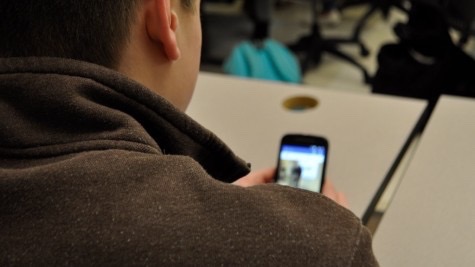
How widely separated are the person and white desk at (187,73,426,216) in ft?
1.41

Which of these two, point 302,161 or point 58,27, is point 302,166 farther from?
point 58,27

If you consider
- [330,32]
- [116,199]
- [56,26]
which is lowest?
[330,32]

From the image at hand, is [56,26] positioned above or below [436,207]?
above

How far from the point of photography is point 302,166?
929 mm

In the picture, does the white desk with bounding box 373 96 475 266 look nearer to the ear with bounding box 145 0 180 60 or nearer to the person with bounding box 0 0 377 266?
the person with bounding box 0 0 377 266

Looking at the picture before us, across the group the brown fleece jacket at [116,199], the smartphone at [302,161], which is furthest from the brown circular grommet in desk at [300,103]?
the brown fleece jacket at [116,199]

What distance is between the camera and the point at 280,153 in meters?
0.95

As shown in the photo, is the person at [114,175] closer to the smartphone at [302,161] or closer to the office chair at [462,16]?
the smartphone at [302,161]

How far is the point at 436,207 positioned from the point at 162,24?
0.50 meters

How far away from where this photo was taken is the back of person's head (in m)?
0.53

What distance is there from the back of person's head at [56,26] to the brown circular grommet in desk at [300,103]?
66 cm

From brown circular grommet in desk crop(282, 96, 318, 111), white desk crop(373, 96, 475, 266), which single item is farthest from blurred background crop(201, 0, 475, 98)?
white desk crop(373, 96, 475, 266)

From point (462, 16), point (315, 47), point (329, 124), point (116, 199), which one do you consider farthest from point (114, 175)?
point (315, 47)

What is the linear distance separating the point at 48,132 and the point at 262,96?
29.0 inches
